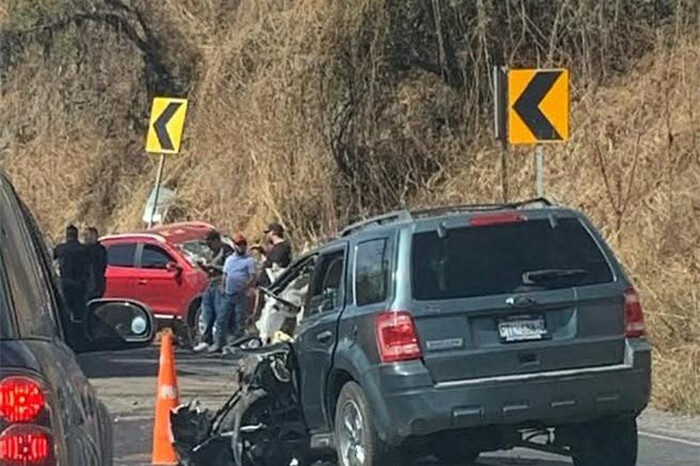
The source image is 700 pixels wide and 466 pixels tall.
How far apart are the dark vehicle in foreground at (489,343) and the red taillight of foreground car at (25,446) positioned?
19.9 ft

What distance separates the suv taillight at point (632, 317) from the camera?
10688 millimetres

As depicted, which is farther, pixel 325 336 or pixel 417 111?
pixel 417 111

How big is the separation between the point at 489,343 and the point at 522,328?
235mm

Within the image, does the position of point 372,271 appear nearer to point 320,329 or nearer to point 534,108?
point 320,329

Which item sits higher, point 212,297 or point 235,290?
point 235,290

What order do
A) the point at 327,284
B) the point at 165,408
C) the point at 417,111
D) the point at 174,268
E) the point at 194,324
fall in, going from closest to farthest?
1. the point at 327,284
2. the point at 165,408
3. the point at 194,324
4. the point at 174,268
5. the point at 417,111


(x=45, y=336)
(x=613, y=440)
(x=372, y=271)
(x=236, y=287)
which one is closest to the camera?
(x=45, y=336)

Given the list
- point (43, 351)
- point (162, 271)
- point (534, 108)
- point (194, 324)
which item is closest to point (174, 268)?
point (162, 271)

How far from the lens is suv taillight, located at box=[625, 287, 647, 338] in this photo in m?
10.7

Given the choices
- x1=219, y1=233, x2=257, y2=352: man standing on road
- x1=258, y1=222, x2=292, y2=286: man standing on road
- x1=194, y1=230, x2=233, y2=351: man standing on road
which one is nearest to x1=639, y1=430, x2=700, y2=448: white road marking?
x1=258, y1=222, x2=292, y2=286: man standing on road

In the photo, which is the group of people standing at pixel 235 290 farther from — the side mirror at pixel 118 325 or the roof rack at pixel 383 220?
the side mirror at pixel 118 325

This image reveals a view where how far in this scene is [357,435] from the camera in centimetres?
1086

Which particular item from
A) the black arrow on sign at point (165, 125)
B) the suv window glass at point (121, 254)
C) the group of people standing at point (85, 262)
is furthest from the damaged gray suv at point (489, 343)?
the suv window glass at point (121, 254)

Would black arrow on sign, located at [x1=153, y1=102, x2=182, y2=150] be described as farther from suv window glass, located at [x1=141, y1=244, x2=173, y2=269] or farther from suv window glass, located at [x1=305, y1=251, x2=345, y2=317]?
suv window glass, located at [x1=305, y1=251, x2=345, y2=317]
